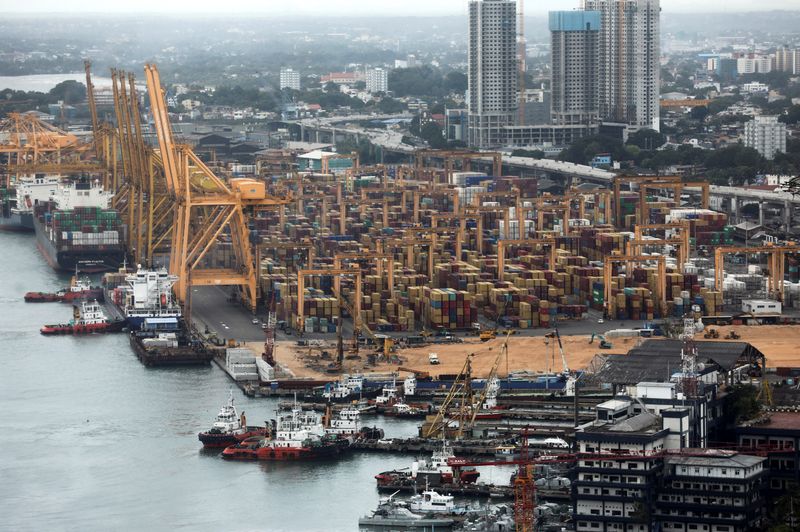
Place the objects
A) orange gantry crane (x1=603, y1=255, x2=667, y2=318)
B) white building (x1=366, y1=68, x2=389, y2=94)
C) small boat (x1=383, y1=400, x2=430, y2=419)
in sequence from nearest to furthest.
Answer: small boat (x1=383, y1=400, x2=430, y2=419) < orange gantry crane (x1=603, y1=255, x2=667, y2=318) < white building (x1=366, y1=68, x2=389, y2=94)

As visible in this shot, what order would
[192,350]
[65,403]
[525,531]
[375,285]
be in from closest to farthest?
[525,531] < [65,403] < [192,350] < [375,285]

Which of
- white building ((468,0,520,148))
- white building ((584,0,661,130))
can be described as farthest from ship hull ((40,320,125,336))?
white building ((584,0,661,130))

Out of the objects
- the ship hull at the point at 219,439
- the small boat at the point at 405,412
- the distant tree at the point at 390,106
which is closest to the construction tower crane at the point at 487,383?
the small boat at the point at 405,412

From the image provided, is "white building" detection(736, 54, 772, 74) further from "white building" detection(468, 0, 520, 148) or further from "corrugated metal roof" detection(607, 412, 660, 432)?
"corrugated metal roof" detection(607, 412, 660, 432)

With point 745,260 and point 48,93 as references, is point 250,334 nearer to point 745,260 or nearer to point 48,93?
point 745,260

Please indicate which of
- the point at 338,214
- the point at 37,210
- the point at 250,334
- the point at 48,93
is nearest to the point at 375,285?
the point at 250,334

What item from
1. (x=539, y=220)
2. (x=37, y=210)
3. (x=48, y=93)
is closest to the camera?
(x=539, y=220)
